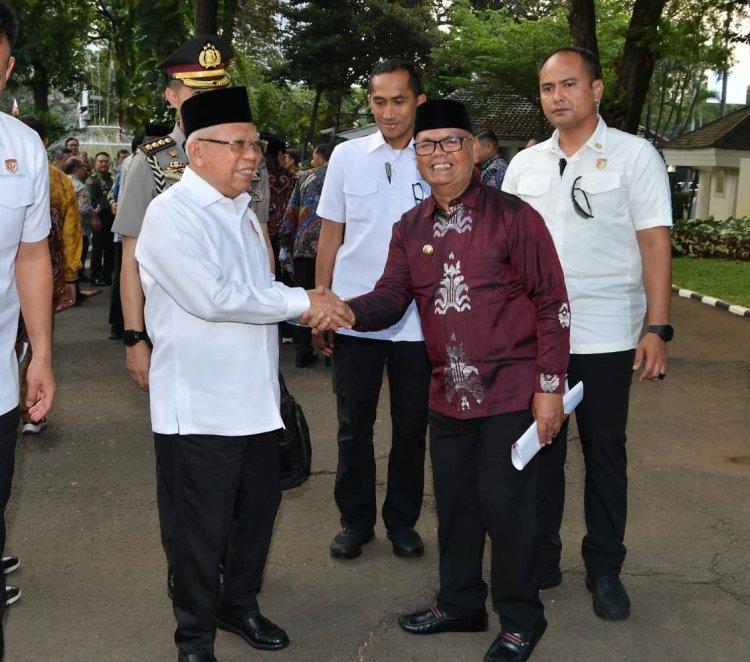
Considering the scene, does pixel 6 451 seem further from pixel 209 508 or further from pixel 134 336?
pixel 134 336

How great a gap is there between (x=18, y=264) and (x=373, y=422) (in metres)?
2.13

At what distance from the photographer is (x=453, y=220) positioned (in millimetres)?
3992

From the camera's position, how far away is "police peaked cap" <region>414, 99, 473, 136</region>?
12.9ft

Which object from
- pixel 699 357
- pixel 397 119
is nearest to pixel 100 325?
pixel 699 357

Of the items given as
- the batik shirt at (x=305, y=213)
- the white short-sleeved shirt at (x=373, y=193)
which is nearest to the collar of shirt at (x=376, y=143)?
the white short-sleeved shirt at (x=373, y=193)

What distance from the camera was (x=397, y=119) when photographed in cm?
495

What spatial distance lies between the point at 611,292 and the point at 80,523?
9.88ft

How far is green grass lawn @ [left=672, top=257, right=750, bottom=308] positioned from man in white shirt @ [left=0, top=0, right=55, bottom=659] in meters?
12.9

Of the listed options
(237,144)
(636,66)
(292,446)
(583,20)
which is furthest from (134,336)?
(636,66)

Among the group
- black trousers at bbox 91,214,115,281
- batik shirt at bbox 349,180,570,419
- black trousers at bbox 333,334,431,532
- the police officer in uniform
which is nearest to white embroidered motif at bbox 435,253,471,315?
batik shirt at bbox 349,180,570,419

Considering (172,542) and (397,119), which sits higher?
(397,119)

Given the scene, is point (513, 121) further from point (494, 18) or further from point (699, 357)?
point (699, 357)

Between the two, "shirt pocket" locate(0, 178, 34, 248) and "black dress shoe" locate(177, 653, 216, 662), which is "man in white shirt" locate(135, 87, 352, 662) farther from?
"shirt pocket" locate(0, 178, 34, 248)

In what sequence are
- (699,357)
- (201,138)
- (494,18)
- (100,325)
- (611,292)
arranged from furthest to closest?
(494,18) → (100,325) → (699,357) → (611,292) → (201,138)
